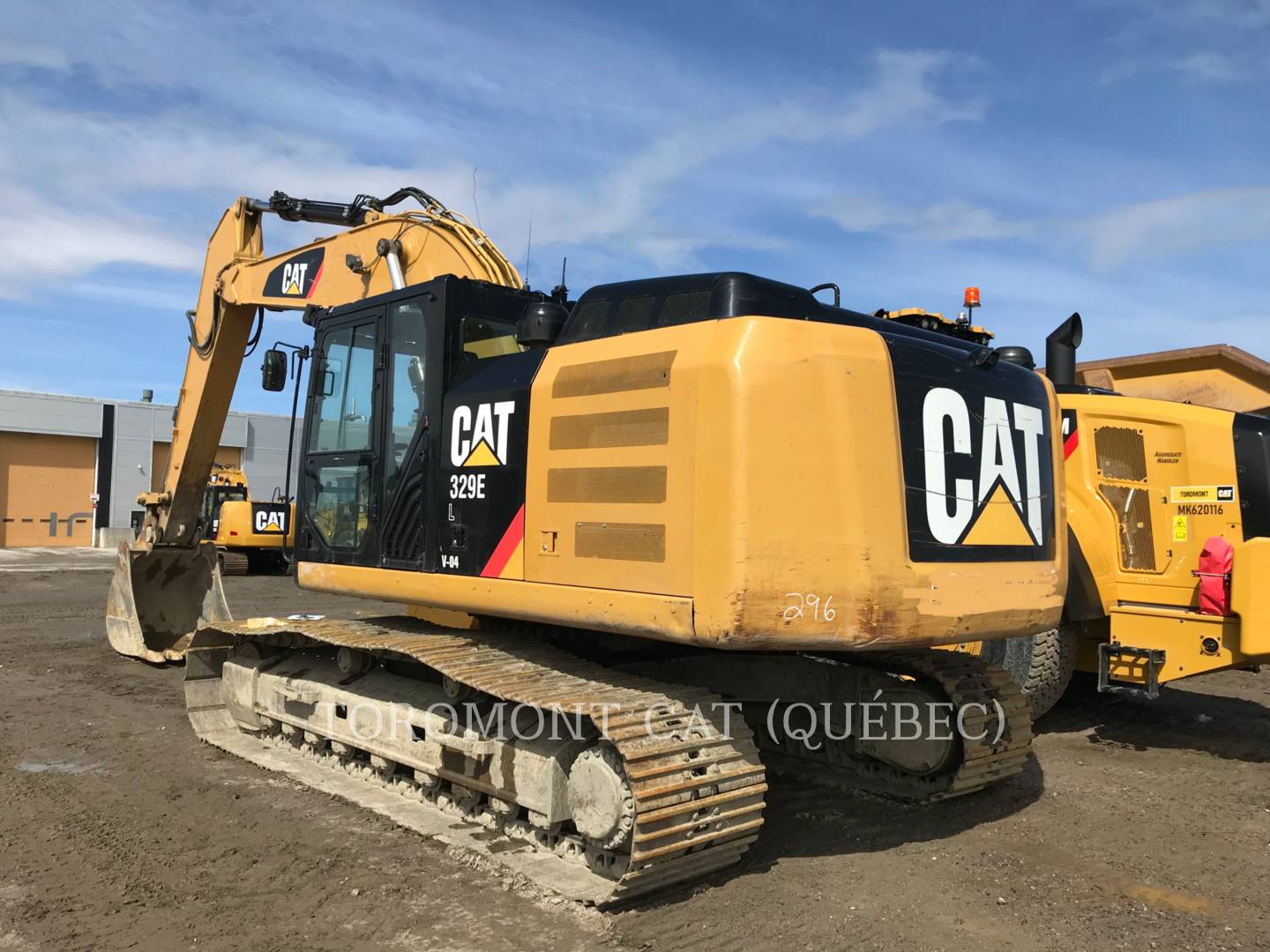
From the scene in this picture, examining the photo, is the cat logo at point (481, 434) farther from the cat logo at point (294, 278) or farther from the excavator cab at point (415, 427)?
the cat logo at point (294, 278)

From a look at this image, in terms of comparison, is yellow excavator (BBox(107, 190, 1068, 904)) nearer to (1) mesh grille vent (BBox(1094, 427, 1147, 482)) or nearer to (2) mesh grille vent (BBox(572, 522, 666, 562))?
(2) mesh grille vent (BBox(572, 522, 666, 562))

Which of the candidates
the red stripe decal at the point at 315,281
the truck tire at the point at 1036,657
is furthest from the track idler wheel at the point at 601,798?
the red stripe decal at the point at 315,281

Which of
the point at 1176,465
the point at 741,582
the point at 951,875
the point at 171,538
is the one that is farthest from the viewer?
the point at 171,538

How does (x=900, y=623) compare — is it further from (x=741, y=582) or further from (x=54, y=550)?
(x=54, y=550)

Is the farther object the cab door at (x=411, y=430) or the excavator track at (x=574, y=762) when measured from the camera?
the cab door at (x=411, y=430)

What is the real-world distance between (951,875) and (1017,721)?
1.20 metres

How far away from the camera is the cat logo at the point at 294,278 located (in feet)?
24.3

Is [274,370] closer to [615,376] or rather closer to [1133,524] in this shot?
[615,376]

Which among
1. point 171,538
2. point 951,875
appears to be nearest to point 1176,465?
point 951,875

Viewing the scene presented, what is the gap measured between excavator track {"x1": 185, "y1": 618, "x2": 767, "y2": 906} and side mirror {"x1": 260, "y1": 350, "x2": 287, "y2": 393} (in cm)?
150

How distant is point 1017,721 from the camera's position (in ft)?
17.3

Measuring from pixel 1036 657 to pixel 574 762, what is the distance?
12.8ft

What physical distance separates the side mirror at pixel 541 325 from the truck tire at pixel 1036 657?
3880 millimetres

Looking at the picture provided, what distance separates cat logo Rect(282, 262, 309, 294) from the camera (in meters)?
7.42
